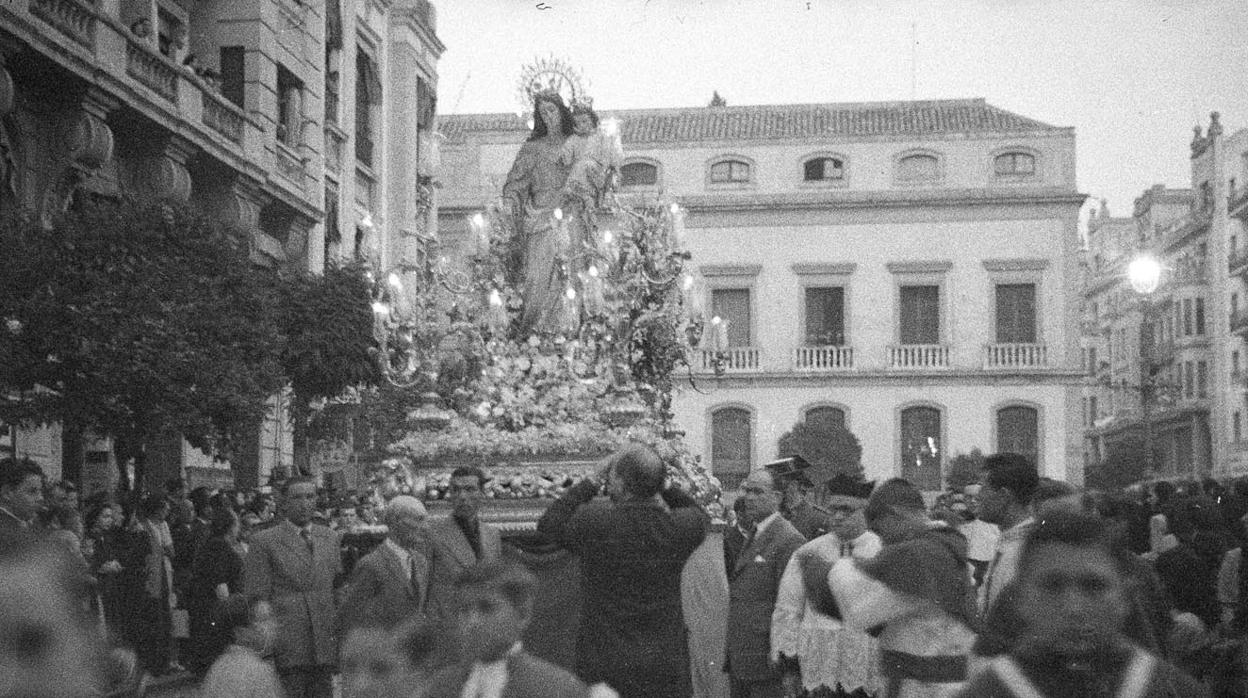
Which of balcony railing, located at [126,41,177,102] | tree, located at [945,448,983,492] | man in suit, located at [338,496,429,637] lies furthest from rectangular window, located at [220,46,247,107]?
man in suit, located at [338,496,429,637]

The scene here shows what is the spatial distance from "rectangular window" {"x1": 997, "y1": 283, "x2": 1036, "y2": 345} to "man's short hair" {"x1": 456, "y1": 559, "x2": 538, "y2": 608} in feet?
159

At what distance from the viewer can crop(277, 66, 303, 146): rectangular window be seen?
3153cm

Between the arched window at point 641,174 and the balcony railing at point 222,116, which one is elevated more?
the arched window at point 641,174

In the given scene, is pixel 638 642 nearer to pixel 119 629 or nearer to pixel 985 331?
pixel 119 629

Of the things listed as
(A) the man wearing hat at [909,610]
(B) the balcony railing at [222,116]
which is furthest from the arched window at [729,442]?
(A) the man wearing hat at [909,610]

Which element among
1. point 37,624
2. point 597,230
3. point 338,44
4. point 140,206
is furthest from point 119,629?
point 338,44

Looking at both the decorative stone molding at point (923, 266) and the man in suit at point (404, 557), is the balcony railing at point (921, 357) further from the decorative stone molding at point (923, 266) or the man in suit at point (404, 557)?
the man in suit at point (404, 557)

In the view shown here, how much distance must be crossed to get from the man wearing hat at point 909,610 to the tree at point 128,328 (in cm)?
1282

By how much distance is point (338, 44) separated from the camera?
35.2 meters

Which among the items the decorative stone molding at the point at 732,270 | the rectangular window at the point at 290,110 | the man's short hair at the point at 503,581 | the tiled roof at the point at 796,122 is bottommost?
the man's short hair at the point at 503,581

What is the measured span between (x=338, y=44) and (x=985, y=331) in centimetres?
2323

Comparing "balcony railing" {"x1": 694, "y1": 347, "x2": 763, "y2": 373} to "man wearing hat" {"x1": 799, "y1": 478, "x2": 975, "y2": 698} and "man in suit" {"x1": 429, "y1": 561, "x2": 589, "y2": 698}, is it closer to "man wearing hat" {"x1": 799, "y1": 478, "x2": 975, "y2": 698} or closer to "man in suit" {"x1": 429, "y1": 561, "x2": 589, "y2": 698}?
"man wearing hat" {"x1": 799, "y1": 478, "x2": 975, "y2": 698}

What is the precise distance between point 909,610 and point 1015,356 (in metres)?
47.0

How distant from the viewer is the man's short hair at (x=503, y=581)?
4953 millimetres
